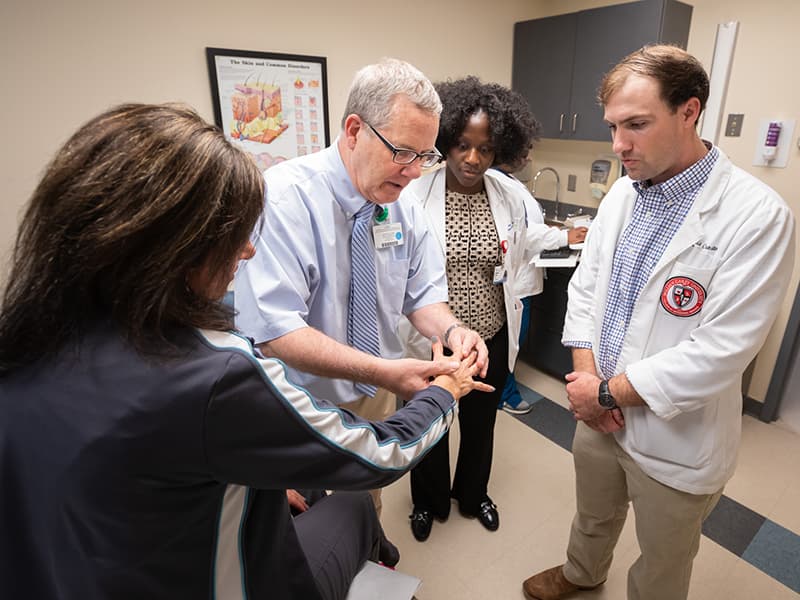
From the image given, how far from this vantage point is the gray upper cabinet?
2662 mm

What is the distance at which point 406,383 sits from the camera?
3.98 feet

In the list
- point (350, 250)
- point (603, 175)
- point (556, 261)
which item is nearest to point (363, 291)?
point (350, 250)

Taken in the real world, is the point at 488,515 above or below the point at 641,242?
below

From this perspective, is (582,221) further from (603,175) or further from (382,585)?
(382,585)

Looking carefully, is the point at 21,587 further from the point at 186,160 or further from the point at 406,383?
the point at 406,383

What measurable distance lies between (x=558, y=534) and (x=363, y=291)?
1418mm

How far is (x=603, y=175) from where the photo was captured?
3311 millimetres

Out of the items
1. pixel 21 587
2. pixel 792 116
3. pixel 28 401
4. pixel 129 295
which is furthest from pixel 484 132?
pixel 792 116

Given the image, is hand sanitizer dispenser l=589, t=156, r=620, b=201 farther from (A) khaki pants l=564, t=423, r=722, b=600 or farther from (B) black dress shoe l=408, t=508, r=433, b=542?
(B) black dress shoe l=408, t=508, r=433, b=542

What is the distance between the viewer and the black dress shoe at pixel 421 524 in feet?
6.64

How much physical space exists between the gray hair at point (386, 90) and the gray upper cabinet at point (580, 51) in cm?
216

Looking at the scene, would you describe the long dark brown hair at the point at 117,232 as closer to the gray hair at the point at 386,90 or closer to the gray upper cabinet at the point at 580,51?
the gray hair at the point at 386,90

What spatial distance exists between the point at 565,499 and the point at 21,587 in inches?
80.4

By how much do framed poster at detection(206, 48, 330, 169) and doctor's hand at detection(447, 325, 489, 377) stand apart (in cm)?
166
